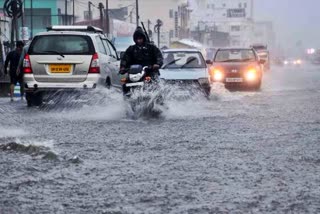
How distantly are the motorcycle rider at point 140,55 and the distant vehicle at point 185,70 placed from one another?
326 centimetres

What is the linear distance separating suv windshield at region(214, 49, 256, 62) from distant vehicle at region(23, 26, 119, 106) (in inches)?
394

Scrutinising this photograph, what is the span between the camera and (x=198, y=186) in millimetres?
5973

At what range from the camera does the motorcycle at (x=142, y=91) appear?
40.4ft

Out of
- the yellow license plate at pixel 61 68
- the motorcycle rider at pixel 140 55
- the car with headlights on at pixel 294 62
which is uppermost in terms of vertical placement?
the motorcycle rider at pixel 140 55

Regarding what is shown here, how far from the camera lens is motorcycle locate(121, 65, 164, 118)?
12320 millimetres

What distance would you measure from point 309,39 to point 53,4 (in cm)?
7663

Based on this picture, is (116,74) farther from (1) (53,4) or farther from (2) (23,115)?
(1) (53,4)

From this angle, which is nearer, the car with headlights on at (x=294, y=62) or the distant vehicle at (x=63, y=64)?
the distant vehicle at (x=63, y=64)

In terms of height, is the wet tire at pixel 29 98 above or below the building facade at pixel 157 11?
below

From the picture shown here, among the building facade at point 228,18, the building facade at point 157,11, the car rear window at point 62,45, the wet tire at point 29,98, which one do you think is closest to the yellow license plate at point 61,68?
the car rear window at point 62,45

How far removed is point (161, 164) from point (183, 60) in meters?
11.7

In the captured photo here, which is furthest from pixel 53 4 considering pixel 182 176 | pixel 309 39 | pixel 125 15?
pixel 309 39

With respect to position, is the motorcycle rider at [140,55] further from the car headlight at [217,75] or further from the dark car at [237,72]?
the car headlight at [217,75]

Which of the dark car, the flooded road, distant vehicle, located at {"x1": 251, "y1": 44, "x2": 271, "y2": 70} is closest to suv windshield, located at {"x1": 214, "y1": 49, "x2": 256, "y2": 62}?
the dark car
